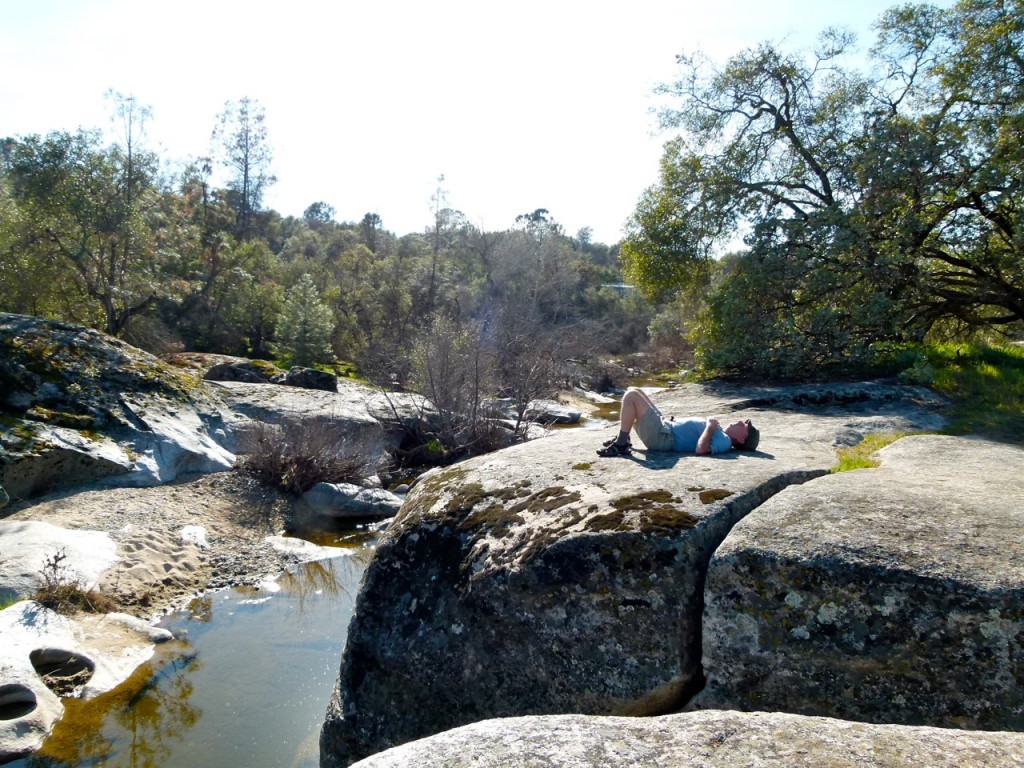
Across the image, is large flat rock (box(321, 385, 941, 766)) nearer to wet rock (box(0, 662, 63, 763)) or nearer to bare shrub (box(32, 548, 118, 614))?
wet rock (box(0, 662, 63, 763))

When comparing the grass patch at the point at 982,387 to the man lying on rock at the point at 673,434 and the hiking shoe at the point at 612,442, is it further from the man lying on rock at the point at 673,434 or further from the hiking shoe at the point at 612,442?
the hiking shoe at the point at 612,442

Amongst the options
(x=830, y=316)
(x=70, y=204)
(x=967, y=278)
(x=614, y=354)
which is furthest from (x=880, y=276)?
(x=614, y=354)

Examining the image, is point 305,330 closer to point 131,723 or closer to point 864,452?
point 131,723

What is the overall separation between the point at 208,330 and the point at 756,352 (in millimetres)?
26442

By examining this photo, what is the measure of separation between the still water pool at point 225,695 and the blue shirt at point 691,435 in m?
4.00

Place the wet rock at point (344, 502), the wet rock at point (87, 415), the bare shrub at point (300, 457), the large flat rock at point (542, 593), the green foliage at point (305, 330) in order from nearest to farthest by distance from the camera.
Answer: the large flat rock at point (542, 593) → the wet rock at point (87, 415) → the wet rock at point (344, 502) → the bare shrub at point (300, 457) → the green foliage at point (305, 330)

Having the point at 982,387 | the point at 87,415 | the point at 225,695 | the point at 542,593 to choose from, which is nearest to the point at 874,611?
the point at 542,593

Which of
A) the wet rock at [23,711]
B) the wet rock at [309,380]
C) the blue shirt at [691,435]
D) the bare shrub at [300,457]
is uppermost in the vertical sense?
the blue shirt at [691,435]

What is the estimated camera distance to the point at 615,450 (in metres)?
5.59

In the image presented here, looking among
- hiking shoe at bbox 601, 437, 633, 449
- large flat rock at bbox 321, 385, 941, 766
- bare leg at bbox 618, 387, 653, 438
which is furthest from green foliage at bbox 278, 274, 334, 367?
large flat rock at bbox 321, 385, 941, 766

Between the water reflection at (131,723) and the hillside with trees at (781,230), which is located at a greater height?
the hillside with trees at (781,230)

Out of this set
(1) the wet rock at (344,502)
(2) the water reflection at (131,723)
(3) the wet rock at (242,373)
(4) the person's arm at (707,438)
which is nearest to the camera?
(4) the person's arm at (707,438)

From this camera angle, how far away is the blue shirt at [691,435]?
18.3 ft

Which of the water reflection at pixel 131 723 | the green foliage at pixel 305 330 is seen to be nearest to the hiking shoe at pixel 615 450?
the water reflection at pixel 131 723
